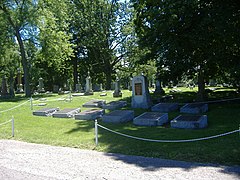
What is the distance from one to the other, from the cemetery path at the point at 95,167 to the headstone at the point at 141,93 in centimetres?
823

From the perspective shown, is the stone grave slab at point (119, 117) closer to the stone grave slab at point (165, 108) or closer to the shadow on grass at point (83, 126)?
the shadow on grass at point (83, 126)

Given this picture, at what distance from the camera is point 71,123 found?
1158cm

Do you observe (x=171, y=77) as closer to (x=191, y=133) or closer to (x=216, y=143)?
(x=191, y=133)

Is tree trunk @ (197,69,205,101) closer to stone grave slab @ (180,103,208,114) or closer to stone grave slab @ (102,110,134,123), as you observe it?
stone grave slab @ (180,103,208,114)

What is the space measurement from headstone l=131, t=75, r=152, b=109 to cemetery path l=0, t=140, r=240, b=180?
8234 millimetres

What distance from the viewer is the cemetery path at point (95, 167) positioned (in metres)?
5.25

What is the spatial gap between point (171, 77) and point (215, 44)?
4252mm

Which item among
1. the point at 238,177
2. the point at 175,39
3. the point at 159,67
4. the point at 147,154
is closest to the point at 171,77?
the point at 159,67

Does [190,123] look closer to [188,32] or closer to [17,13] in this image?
[188,32]

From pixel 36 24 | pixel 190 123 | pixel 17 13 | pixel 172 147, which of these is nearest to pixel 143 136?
pixel 172 147

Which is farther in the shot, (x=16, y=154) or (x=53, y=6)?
(x=53, y=6)

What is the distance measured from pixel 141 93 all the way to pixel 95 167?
9.62 meters

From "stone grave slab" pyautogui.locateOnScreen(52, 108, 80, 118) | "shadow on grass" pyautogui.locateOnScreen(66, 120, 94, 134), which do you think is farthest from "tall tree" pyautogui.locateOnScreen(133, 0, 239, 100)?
Result: "shadow on grass" pyautogui.locateOnScreen(66, 120, 94, 134)

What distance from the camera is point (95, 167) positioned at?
19.2 feet
